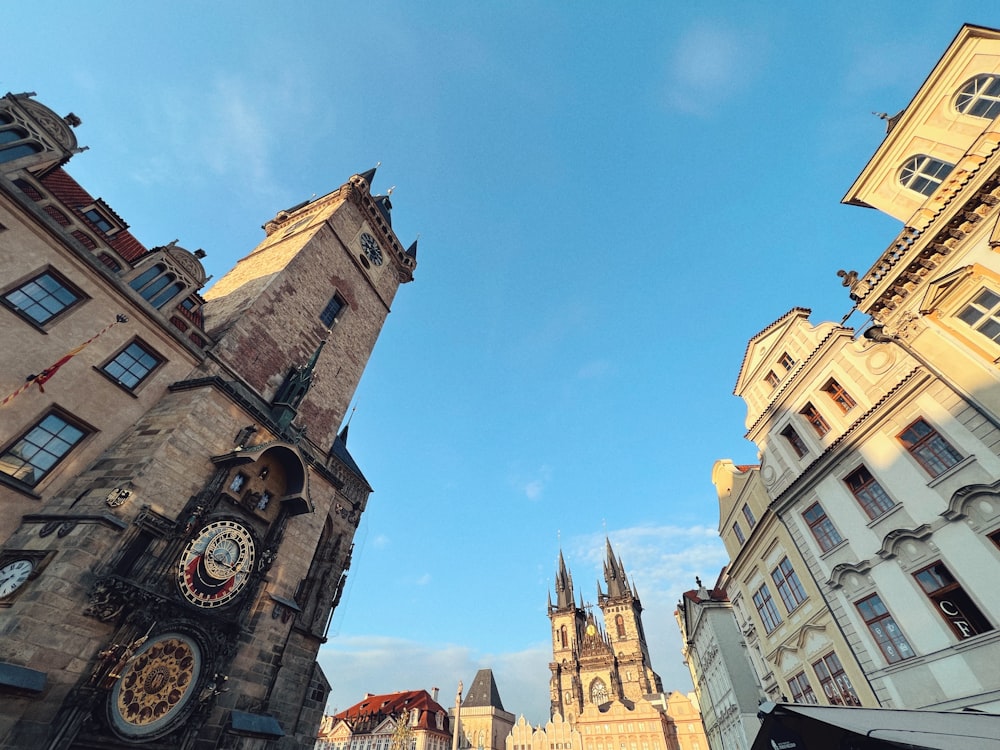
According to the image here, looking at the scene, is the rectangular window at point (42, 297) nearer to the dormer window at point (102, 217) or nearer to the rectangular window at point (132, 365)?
the rectangular window at point (132, 365)

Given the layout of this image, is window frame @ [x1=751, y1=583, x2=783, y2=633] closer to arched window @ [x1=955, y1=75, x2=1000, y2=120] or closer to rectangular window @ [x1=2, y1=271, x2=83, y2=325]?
arched window @ [x1=955, y1=75, x2=1000, y2=120]

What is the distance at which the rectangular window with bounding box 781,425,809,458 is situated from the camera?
15766mm

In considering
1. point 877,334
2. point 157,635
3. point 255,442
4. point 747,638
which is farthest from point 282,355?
point 747,638

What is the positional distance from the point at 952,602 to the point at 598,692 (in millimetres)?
78211

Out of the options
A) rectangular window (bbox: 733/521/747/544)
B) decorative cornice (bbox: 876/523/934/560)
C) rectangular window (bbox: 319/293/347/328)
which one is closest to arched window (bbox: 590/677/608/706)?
rectangular window (bbox: 733/521/747/544)

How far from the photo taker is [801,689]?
1512 cm

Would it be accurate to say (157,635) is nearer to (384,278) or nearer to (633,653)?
(384,278)

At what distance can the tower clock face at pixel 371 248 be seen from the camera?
79.1ft

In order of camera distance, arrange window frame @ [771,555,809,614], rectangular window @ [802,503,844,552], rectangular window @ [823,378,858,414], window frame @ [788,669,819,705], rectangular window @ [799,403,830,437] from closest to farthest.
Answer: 1. rectangular window @ [802,503,844,552]
2. rectangular window @ [823,378,858,414]
3. window frame @ [788,669,819,705]
4. rectangular window @ [799,403,830,437]
5. window frame @ [771,555,809,614]

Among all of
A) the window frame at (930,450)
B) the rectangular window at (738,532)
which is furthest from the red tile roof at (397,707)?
the window frame at (930,450)

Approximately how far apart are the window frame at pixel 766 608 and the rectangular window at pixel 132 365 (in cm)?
2232

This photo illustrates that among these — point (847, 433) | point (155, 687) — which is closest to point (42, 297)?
point (155, 687)

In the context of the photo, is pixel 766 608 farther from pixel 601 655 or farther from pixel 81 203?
pixel 601 655

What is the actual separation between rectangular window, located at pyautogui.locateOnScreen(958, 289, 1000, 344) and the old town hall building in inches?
719
